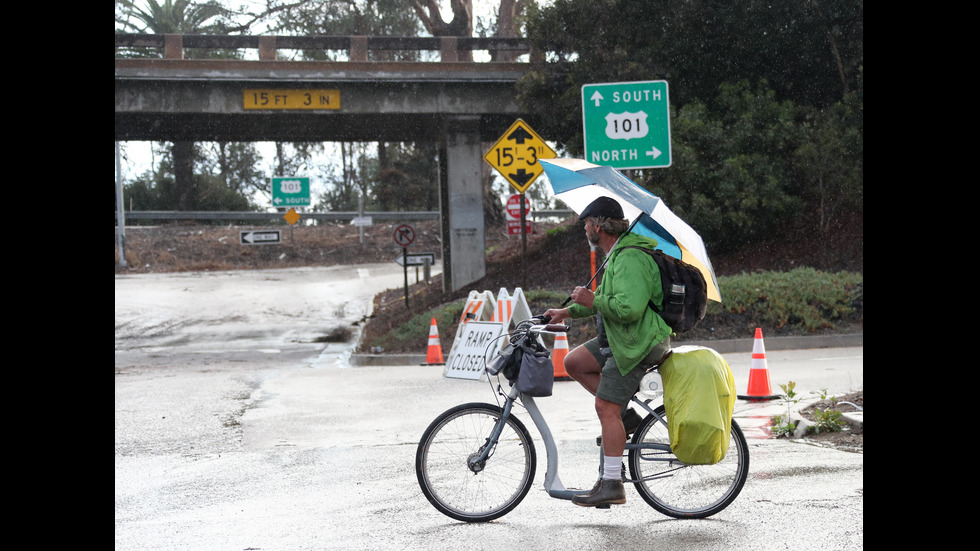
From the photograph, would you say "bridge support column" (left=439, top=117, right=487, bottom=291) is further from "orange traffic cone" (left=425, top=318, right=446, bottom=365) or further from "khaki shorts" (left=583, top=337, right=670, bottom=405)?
"khaki shorts" (left=583, top=337, right=670, bottom=405)

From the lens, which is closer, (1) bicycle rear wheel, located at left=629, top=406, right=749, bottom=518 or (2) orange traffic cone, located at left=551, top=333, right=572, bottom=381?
(1) bicycle rear wheel, located at left=629, top=406, right=749, bottom=518

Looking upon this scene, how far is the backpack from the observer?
4828 mm

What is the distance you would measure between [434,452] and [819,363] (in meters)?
9.04

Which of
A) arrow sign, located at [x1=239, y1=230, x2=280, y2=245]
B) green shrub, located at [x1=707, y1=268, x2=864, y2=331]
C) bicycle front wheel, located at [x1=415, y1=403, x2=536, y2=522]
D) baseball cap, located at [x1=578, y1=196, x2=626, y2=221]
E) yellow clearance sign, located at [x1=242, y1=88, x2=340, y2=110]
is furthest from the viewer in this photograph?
arrow sign, located at [x1=239, y1=230, x2=280, y2=245]

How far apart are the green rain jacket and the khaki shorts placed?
0.07 m

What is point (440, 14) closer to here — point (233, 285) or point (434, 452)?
Answer: point (233, 285)

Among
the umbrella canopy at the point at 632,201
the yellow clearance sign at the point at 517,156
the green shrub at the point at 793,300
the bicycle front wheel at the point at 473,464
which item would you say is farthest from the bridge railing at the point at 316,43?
the bicycle front wheel at the point at 473,464

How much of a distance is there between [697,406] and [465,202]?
20.9 meters

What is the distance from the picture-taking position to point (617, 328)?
4.80 metres

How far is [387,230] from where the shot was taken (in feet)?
160

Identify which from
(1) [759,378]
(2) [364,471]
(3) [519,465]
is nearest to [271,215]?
(1) [759,378]

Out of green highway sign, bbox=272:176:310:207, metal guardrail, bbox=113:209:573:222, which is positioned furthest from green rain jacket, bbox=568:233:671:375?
green highway sign, bbox=272:176:310:207
